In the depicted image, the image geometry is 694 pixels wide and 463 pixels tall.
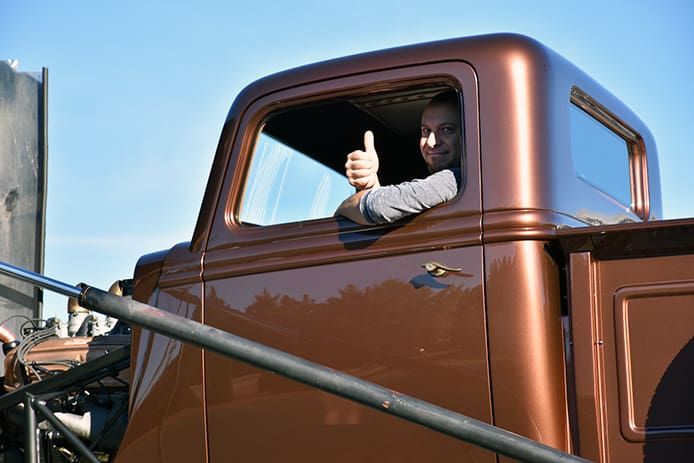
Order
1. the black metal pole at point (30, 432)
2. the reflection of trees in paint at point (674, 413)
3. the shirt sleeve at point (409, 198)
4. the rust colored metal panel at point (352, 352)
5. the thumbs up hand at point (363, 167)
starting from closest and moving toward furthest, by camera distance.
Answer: the reflection of trees in paint at point (674, 413) < the rust colored metal panel at point (352, 352) < the shirt sleeve at point (409, 198) < the thumbs up hand at point (363, 167) < the black metal pole at point (30, 432)

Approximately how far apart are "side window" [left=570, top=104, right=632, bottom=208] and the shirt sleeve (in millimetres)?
539

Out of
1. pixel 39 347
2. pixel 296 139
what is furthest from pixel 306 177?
pixel 39 347

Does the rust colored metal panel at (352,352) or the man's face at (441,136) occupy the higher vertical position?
the man's face at (441,136)

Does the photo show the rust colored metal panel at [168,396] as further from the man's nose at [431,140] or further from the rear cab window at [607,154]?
the rear cab window at [607,154]

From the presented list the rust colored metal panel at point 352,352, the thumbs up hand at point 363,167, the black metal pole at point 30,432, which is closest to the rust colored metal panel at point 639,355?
the rust colored metal panel at point 352,352

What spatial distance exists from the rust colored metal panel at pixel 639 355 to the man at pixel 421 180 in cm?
52

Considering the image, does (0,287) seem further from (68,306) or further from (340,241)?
(340,241)

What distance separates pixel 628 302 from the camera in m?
2.61

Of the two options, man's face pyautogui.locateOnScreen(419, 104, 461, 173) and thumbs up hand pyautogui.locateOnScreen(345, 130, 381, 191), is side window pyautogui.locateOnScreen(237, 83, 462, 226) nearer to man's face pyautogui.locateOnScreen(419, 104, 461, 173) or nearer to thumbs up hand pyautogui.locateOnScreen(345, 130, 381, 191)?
man's face pyautogui.locateOnScreen(419, 104, 461, 173)

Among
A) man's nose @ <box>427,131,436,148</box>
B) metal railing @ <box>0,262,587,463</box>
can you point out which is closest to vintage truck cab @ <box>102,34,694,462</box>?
man's nose @ <box>427,131,436,148</box>

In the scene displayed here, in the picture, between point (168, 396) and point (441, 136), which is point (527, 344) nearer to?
point (441, 136)

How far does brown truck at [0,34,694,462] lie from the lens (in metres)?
2.59

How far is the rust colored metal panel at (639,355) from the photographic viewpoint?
252cm

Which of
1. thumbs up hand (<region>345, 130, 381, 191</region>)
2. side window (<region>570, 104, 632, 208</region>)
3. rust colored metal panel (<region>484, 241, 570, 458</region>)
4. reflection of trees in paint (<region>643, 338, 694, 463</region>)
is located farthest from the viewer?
side window (<region>570, 104, 632, 208</region>)
